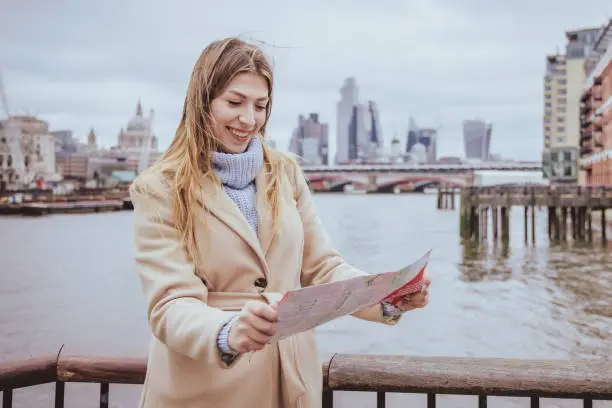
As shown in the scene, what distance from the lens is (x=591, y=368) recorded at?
2.31 metres

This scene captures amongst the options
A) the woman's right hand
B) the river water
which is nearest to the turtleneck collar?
the woman's right hand

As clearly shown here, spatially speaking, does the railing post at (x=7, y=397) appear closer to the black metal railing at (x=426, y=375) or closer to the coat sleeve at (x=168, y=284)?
the black metal railing at (x=426, y=375)

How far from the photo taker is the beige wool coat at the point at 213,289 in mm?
1820

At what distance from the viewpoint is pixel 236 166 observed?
1987mm

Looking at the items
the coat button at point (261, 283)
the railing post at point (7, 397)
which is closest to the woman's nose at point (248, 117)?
the coat button at point (261, 283)

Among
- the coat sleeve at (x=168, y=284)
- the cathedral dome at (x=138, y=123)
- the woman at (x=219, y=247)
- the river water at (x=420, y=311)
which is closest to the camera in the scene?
the coat sleeve at (x=168, y=284)

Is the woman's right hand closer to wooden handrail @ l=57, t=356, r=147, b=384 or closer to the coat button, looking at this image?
the coat button

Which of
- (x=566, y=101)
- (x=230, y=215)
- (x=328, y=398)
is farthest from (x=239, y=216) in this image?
(x=566, y=101)

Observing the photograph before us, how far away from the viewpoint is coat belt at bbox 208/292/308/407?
1.89 meters

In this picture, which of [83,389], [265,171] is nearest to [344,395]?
[83,389]

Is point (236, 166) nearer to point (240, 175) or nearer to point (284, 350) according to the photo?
point (240, 175)

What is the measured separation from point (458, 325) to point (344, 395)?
4790mm

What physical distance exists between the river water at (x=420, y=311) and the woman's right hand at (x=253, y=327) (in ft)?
13.8

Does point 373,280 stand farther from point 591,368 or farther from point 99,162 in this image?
point 99,162
